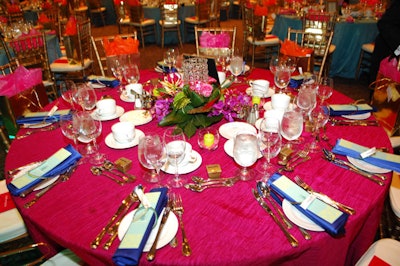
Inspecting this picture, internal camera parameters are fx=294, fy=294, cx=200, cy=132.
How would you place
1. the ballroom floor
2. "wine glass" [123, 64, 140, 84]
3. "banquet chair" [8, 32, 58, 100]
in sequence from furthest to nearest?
1. the ballroom floor
2. "banquet chair" [8, 32, 58, 100]
3. "wine glass" [123, 64, 140, 84]

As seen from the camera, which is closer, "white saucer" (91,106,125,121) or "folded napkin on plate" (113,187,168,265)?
"folded napkin on plate" (113,187,168,265)

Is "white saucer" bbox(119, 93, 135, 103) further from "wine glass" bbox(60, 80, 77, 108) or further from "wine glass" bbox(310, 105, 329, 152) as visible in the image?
"wine glass" bbox(310, 105, 329, 152)

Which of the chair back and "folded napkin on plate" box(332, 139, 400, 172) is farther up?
the chair back

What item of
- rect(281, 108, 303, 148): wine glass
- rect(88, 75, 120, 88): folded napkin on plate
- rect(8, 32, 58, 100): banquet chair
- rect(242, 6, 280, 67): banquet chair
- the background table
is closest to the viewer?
rect(281, 108, 303, 148): wine glass

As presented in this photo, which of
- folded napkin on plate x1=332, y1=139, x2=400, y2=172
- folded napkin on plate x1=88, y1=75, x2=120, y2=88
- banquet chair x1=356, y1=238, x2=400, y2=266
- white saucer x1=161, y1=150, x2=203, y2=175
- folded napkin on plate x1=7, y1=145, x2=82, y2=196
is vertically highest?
folded napkin on plate x1=88, y1=75, x2=120, y2=88

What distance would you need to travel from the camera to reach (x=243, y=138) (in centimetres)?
115

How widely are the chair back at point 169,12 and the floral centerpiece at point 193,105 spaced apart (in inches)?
202

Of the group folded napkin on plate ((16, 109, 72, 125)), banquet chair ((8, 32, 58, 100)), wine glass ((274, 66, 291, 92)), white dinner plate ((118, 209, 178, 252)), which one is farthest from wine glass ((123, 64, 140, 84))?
banquet chair ((8, 32, 58, 100))

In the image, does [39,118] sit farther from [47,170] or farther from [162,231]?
[162,231]

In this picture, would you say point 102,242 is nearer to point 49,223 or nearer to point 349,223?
point 49,223

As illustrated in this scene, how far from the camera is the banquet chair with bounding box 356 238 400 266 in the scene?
123 cm

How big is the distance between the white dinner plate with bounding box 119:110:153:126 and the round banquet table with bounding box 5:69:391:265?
26 centimetres

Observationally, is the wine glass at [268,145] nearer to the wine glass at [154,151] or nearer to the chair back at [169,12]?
the wine glass at [154,151]

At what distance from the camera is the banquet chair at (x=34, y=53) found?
10.4ft
